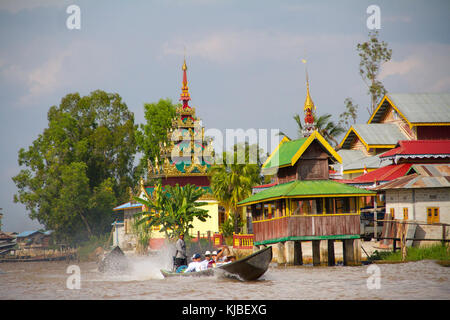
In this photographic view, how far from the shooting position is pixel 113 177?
293 feet

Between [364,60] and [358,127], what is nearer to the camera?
[358,127]

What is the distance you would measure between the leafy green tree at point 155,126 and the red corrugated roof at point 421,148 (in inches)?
1576

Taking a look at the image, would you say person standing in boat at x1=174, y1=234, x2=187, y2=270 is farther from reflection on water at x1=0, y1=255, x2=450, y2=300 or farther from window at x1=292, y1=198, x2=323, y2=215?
window at x1=292, y1=198, x2=323, y2=215

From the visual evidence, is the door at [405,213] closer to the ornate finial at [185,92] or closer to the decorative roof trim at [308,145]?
the decorative roof trim at [308,145]

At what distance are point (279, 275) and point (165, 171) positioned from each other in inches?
1315

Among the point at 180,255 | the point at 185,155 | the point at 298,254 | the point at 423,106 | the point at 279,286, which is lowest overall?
the point at 279,286

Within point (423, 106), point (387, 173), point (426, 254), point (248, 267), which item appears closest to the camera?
point (248, 267)

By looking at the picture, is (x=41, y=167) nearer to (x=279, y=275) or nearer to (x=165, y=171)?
(x=165, y=171)

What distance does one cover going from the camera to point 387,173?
47.7m

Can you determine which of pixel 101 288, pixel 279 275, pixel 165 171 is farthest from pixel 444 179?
pixel 165 171

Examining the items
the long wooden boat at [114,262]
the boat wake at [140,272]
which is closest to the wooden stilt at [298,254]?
the boat wake at [140,272]

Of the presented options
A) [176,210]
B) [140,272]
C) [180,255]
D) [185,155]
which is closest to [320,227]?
[180,255]

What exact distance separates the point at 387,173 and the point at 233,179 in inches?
436

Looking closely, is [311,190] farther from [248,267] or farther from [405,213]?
[405,213]
